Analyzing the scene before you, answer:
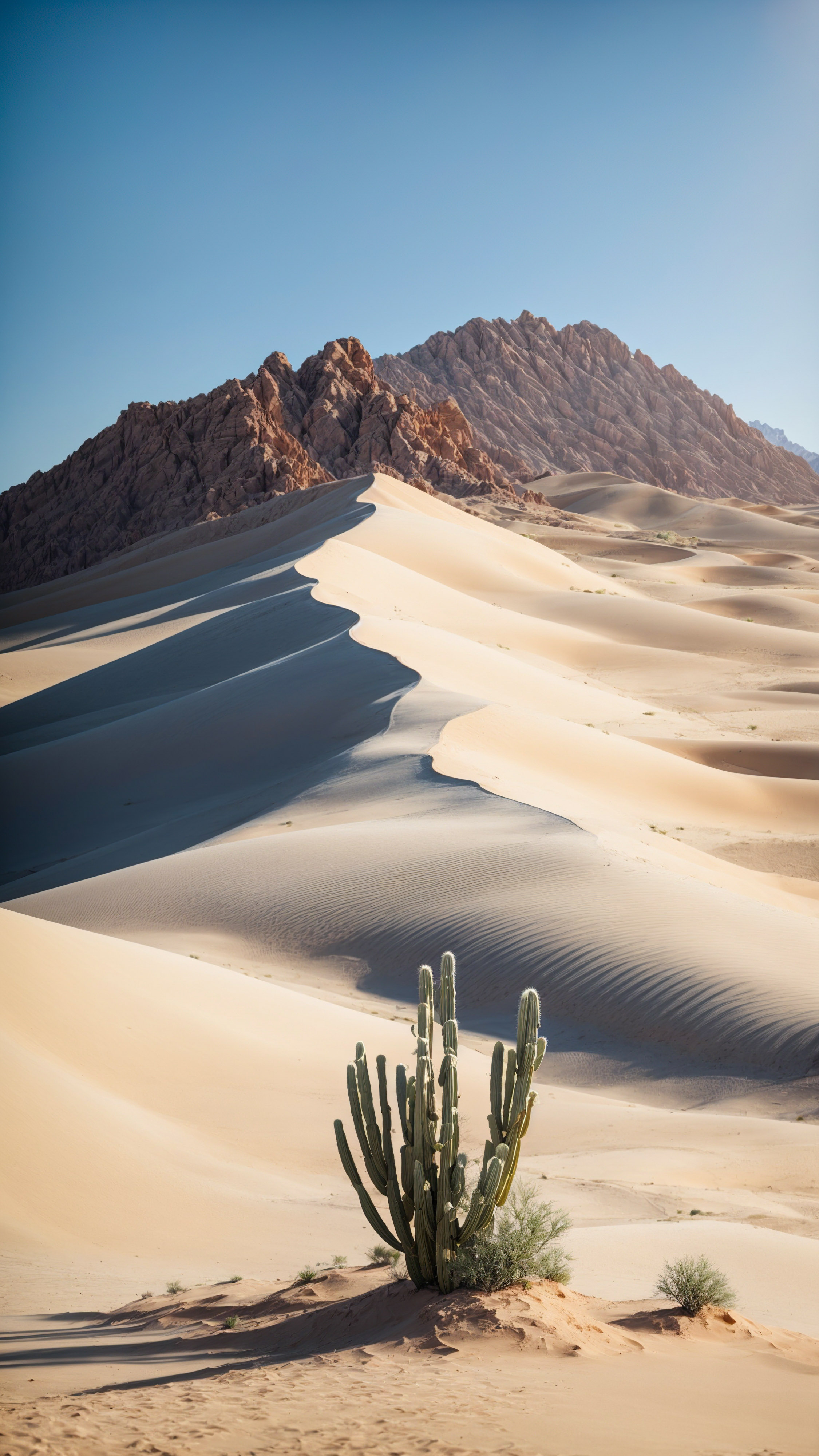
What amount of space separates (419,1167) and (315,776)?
13694 mm

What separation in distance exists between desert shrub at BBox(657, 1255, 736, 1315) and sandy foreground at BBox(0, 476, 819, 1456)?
0.34ft

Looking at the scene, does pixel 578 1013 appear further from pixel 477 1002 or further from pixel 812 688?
pixel 812 688

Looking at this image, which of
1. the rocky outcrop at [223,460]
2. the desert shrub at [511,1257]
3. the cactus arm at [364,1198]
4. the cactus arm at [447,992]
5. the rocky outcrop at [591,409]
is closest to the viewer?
the desert shrub at [511,1257]

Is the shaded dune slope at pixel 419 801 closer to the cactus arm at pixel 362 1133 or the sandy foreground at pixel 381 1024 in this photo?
the sandy foreground at pixel 381 1024

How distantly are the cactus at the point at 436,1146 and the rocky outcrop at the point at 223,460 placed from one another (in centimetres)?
6061

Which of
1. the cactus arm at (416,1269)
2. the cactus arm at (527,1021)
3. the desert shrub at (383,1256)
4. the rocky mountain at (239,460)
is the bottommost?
the desert shrub at (383,1256)

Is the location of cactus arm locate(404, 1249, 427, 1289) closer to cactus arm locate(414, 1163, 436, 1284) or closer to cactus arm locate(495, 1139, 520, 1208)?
cactus arm locate(414, 1163, 436, 1284)

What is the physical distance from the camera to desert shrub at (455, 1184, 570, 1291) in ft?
14.6

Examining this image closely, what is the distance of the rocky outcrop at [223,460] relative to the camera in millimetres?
67250

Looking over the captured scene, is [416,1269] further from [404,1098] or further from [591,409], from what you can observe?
[591,409]

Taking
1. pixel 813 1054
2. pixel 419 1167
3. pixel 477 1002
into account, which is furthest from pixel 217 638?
pixel 419 1167

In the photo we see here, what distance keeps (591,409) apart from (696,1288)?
141954 mm

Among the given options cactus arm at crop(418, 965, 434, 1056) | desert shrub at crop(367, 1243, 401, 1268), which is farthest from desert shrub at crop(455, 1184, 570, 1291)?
cactus arm at crop(418, 965, 434, 1056)

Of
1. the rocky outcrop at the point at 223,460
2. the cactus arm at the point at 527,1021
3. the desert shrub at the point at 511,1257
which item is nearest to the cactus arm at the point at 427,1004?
the cactus arm at the point at 527,1021
